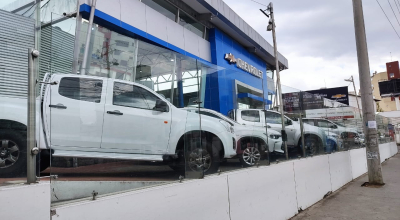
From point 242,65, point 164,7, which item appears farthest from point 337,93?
point 164,7

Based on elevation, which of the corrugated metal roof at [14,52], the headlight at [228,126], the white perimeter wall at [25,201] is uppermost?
the corrugated metal roof at [14,52]

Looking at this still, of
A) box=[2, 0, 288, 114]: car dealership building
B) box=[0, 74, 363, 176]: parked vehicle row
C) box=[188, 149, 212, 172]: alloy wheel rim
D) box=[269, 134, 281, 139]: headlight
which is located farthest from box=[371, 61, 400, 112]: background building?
box=[188, 149, 212, 172]: alloy wheel rim

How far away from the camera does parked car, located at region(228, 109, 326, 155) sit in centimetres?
558

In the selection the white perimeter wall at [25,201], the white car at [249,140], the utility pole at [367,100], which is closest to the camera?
the white perimeter wall at [25,201]

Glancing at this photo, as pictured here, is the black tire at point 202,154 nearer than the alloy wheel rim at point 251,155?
Yes

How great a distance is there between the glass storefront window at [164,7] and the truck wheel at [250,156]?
9.21 meters

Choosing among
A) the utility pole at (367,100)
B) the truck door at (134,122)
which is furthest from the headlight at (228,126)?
the utility pole at (367,100)

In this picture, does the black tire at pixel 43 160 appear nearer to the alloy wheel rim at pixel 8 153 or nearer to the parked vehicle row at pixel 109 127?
the parked vehicle row at pixel 109 127

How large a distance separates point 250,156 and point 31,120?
3.90 m

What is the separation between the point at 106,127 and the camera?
10.1 feet

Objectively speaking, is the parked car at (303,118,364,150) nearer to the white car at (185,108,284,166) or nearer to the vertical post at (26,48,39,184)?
the white car at (185,108,284,166)

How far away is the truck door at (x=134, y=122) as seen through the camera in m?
3.17

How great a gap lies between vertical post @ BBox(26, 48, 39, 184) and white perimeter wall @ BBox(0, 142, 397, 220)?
0.17m

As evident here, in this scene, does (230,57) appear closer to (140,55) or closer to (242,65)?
(242,65)
